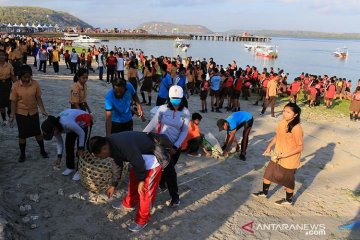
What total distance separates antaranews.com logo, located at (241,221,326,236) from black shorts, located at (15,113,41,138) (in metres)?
3.82

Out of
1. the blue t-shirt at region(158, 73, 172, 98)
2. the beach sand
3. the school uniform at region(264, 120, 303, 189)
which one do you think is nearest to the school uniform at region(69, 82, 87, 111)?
the beach sand

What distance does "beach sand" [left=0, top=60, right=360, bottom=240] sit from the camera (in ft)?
13.7

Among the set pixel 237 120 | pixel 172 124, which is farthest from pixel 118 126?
pixel 237 120

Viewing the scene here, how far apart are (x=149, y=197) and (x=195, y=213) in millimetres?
1039

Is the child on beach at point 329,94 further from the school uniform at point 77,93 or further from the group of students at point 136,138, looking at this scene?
the school uniform at point 77,93

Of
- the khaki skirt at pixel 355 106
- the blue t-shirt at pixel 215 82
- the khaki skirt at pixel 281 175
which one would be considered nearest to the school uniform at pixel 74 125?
the khaki skirt at pixel 281 175

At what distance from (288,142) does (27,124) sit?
14.0 ft

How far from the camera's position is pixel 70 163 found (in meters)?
5.39

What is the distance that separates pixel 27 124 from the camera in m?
5.53

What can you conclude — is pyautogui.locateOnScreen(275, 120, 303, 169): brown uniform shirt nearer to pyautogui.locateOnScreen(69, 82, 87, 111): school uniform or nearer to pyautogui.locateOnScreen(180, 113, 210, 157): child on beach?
pyautogui.locateOnScreen(180, 113, 210, 157): child on beach

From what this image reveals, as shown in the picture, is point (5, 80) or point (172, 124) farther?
point (5, 80)

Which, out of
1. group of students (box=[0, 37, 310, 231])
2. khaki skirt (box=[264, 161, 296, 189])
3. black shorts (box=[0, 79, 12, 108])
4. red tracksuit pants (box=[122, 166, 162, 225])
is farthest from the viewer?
black shorts (box=[0, 79, 12, 108])

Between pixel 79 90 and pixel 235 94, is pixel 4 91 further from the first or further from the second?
pixel 235 94

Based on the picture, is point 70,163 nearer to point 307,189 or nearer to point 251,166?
point 251,166
